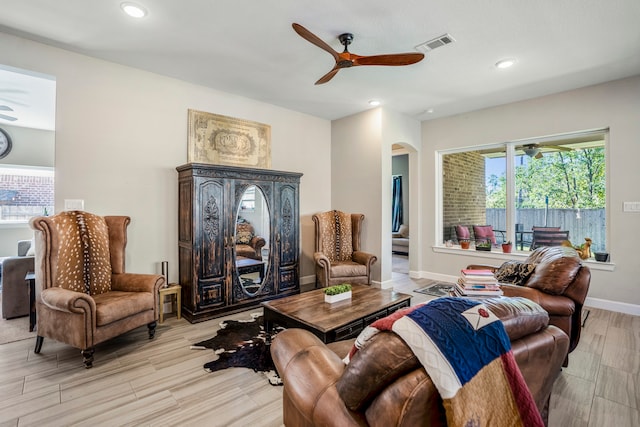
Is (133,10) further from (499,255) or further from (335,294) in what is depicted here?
(499,255)

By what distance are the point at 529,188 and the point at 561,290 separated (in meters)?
3.07

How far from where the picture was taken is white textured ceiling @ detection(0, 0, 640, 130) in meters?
2.46

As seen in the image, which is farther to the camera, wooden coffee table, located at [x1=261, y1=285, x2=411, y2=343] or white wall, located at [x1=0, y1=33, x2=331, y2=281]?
white wall, located at [x1=0, y1=33, x2=331, y2=281]

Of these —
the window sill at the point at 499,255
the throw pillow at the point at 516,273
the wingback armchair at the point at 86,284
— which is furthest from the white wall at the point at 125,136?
the window sill at the point at 499,255

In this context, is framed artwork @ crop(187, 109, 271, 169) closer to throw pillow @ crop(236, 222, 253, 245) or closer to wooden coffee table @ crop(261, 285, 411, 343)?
throw pillow @ crop(236, 222, 253, 245)

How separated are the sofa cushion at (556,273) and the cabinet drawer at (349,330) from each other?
1345mm

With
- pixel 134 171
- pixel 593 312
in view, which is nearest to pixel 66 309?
pixel 134 171

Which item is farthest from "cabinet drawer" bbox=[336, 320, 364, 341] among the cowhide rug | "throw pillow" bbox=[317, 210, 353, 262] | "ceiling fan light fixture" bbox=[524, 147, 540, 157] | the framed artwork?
"ceiling fan light fixture" bbox=[524, 147, 540, 157]

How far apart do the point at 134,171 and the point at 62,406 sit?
2.34 meters

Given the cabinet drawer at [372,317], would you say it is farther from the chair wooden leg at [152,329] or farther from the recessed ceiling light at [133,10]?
the recessed ceiling light at [133,10]

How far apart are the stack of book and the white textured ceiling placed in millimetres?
2112

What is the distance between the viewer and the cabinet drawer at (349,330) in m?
Answer: 2.29

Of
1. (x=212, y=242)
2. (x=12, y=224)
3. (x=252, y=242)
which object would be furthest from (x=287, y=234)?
(x=12, y=224)

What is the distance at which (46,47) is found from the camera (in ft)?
9.85
